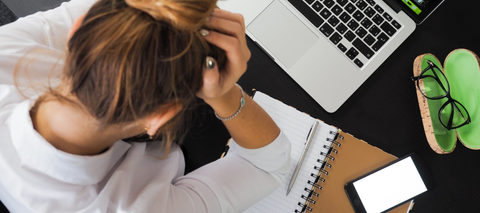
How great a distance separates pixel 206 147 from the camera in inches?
28.5

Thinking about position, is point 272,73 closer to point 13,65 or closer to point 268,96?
point 268,96

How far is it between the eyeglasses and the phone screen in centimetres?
13

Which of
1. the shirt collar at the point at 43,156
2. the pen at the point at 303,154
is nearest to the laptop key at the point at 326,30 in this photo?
the pen at the point at 303,154

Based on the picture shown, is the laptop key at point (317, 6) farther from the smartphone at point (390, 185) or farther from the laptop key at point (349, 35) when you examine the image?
the smartphone at point (390, 185)

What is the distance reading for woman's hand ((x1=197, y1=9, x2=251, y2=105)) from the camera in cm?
39

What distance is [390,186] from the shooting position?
701 mm

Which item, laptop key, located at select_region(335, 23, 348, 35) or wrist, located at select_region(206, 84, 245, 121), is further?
laptop key, located at select_region(335, 23, 348, 35)

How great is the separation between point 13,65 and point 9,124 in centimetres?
→ 14

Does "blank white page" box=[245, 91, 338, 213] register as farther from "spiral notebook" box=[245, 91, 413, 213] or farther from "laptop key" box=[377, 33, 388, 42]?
"laptop key" box=[377, 33, 388, 42]

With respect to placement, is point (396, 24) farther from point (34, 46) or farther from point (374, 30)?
point (34, 46)

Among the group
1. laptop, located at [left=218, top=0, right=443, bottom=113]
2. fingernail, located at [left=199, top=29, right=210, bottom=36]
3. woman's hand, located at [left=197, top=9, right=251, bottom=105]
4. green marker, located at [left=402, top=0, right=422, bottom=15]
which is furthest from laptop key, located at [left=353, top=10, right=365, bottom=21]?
fingernail, located at [left=199, top=29, right=210, bottom=36]

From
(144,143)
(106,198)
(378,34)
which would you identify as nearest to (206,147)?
(144,143)

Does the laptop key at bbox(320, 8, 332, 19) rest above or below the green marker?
below

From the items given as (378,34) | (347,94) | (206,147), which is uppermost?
(378,34)
